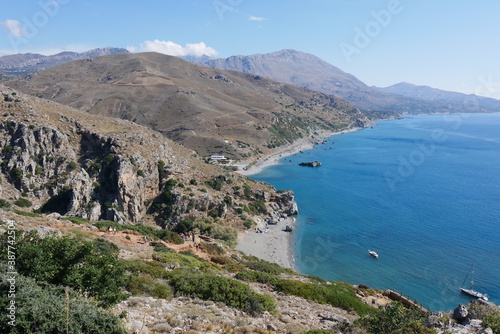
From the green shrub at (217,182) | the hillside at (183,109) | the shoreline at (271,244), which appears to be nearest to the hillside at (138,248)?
the green shrub at (217,182)

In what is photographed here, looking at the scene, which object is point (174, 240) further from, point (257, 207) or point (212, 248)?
point (257, 207)

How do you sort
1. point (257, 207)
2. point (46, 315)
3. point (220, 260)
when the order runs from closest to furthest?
point (46, 315)
point (220, 260)
point (257, 207)

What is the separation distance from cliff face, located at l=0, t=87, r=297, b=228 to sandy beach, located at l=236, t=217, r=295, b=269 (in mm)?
4540

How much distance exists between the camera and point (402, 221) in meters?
64.4

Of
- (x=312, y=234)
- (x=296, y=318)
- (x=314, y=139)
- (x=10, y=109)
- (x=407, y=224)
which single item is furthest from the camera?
(x=314, y=139)

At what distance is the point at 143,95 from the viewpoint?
158 m

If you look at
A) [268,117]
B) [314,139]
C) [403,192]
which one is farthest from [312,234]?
[314,139]

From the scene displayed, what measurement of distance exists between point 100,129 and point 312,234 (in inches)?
1700

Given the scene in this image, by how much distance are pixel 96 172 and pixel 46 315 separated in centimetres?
4344

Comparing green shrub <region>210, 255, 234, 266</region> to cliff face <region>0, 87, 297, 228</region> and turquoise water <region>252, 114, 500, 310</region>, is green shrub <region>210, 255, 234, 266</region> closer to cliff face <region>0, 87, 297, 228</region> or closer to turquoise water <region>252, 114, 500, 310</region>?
turquoise water <region>252, 114, 500, 310</region>

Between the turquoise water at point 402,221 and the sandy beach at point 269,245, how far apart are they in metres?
1.97

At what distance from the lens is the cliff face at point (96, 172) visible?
4325 cm

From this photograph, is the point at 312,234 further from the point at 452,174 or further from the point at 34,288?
the point at 452,174

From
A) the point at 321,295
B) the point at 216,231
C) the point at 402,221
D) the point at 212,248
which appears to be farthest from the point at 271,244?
the point at 321,295
